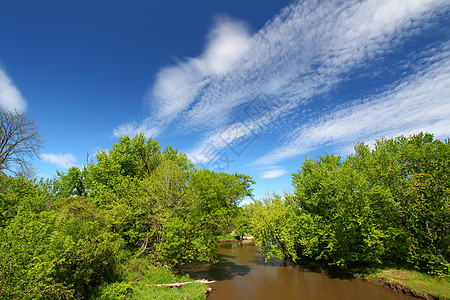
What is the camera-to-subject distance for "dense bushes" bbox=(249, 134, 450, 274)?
730 inches

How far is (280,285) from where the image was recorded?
1969 cm

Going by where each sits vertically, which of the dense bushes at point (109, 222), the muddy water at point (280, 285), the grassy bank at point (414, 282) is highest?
the dense bushes at point (109, 222)

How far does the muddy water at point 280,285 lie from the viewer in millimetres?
16828

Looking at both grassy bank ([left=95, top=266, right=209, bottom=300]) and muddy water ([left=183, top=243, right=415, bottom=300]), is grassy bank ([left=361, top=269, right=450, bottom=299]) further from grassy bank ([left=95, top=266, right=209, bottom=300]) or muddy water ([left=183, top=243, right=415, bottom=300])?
grassy bank ([left=95, top=266, right=209, bottom=300])

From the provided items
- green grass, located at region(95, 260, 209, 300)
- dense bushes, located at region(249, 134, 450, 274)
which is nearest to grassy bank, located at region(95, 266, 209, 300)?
green grass, located at region(95, 260, 209, 300)

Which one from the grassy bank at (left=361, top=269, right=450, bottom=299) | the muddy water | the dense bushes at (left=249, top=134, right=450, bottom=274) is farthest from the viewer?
the dense bushes at (left=249, top=134, right=450, bottom=274)

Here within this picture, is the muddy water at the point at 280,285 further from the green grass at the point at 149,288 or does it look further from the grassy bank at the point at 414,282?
the green grass at the point at 149,288

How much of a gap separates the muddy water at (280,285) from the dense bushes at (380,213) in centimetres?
250

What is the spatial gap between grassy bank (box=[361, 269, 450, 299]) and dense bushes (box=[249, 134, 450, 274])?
93cm

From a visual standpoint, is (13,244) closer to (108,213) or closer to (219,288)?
(108,213)

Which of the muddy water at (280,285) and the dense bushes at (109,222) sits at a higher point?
the dense bushes at (109,222)

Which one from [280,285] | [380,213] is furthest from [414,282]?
[280,285]

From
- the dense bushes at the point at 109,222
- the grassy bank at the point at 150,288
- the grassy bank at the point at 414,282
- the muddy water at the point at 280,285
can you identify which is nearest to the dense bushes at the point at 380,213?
the grassy bank at the point at 414,282

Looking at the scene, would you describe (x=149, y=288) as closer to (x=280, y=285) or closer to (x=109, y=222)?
(x=109, y=222)
